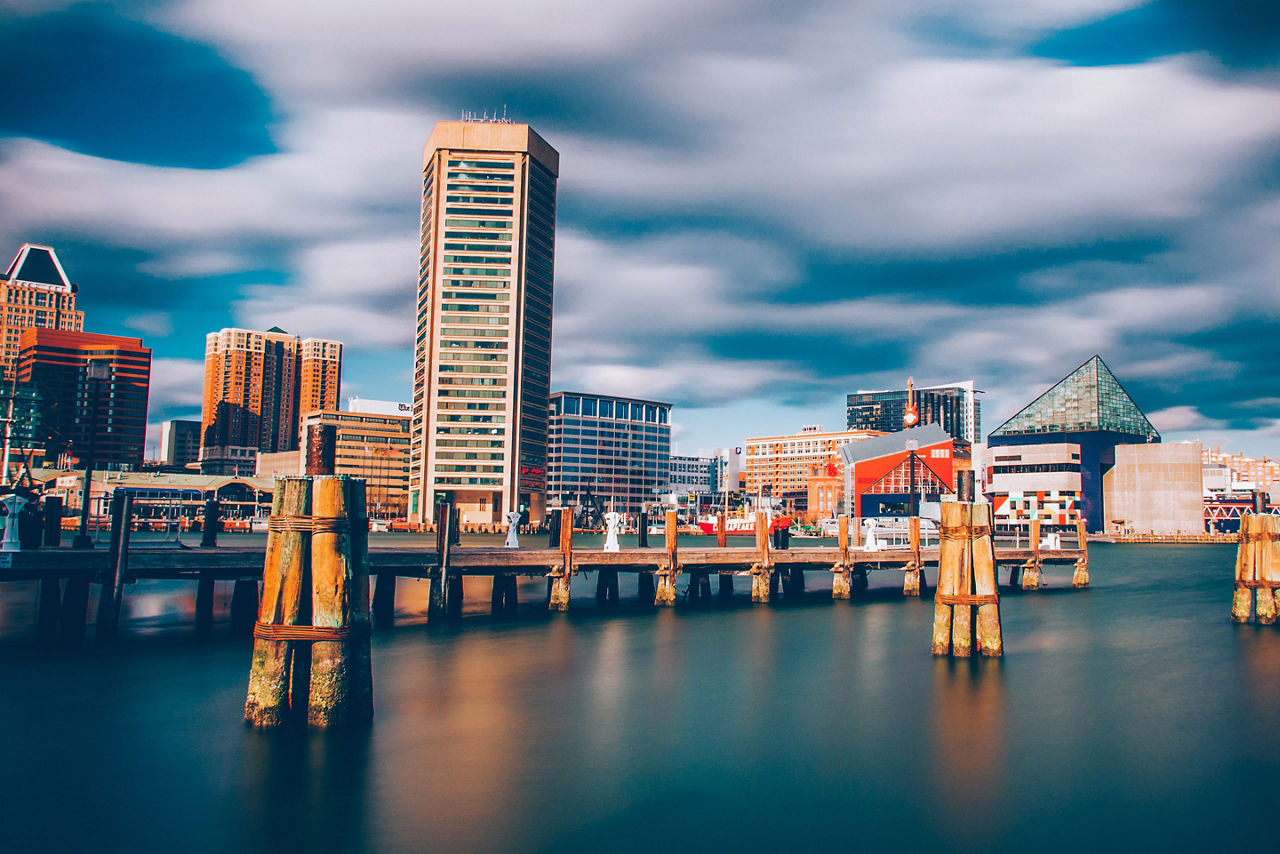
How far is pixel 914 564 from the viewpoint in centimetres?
6381

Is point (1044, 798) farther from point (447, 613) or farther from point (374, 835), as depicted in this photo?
point (447, 613)

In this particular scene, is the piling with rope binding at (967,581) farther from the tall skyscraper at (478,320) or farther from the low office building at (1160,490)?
the low office building at (1160,490)

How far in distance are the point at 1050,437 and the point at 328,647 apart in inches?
7112

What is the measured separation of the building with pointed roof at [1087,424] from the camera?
573 ft

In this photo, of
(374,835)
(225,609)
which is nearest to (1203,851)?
(374,835)

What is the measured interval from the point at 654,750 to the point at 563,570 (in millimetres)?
25915

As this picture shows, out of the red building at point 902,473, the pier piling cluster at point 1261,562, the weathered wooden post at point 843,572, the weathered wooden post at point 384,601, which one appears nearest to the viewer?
the pier piling cluster at point 1261,562

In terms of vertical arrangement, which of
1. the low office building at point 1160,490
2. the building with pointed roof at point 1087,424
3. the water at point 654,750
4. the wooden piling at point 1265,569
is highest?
the building with pointed roof at point 1087,424

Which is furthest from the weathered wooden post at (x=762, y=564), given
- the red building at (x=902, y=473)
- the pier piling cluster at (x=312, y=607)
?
the red building at (x=902, y=473)

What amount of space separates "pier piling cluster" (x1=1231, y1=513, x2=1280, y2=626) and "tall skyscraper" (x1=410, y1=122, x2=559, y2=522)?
143 m

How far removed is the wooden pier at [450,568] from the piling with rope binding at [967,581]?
18.6 m

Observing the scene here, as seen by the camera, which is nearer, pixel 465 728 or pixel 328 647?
pixel 328 647

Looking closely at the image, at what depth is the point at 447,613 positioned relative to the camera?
46656 millimetres

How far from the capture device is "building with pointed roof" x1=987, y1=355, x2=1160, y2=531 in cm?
17450
